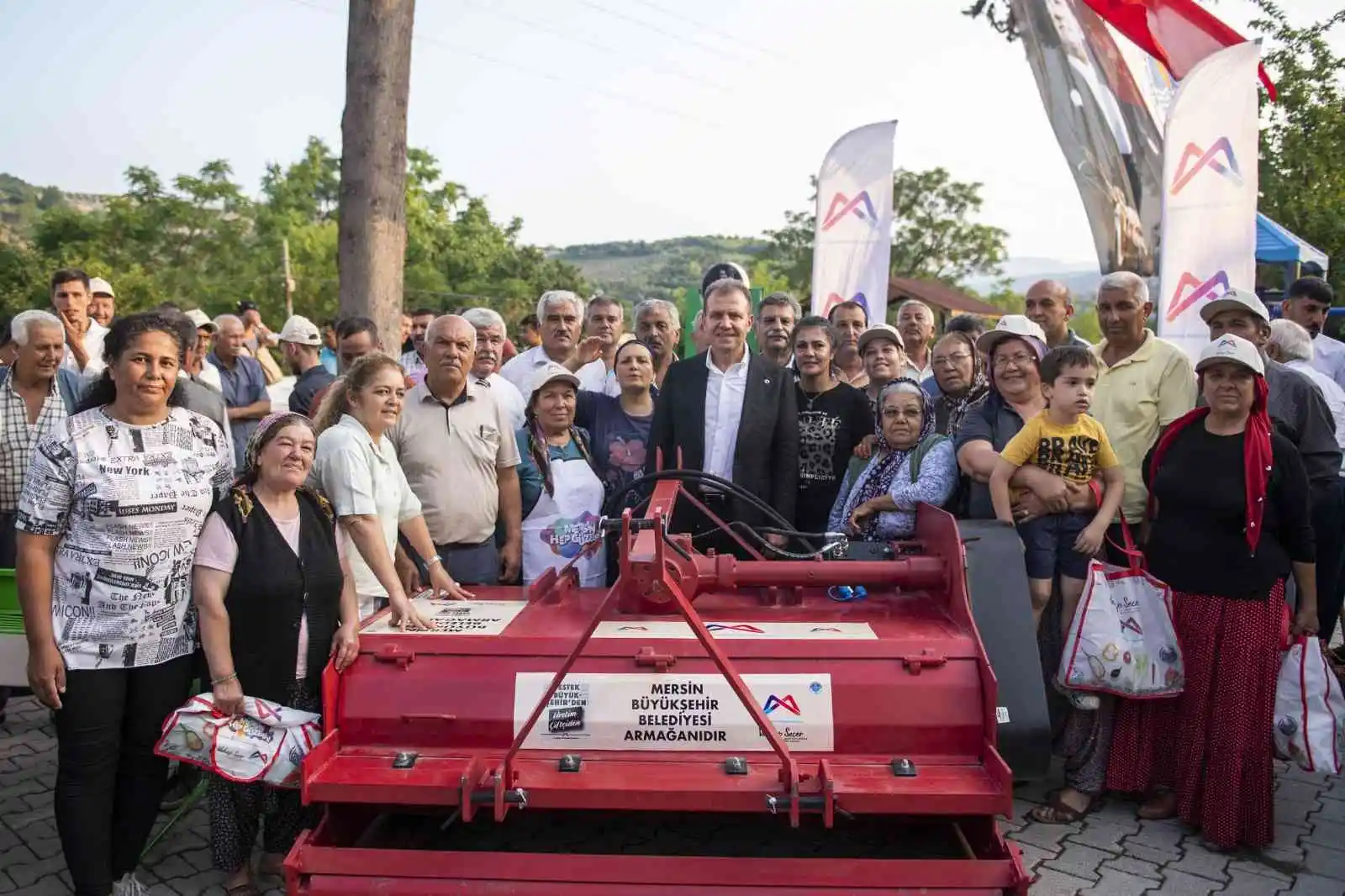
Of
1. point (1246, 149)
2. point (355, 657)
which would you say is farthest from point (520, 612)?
point (1246, 149)

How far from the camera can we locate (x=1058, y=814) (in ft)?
12.7

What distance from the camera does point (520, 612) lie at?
3316 millimetres

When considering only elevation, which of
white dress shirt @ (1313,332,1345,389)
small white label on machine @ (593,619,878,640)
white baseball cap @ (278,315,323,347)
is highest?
white dress shirt @ (1313,332,1345,389)

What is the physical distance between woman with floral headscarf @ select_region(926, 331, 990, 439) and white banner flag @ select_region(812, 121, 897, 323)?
4683mm

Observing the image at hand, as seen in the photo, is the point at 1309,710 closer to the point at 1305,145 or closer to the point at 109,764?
the point at 109,764

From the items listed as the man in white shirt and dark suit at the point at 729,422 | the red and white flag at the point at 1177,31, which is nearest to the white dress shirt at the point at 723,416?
the man in white shirt and dark suit at the point at 729,422

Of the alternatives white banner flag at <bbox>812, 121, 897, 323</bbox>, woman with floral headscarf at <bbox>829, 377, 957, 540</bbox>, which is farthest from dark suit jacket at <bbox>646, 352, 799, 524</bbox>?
white banner flag at <bbox>812, 121, 897, 323</bbox>

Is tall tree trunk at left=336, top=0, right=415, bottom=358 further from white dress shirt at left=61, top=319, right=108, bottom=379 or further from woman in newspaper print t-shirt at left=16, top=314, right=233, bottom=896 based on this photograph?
woman in newspaper print t-shirt at left=16, top=314, right=233, bottom=896

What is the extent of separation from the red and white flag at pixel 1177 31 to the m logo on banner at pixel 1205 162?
425 centimetres

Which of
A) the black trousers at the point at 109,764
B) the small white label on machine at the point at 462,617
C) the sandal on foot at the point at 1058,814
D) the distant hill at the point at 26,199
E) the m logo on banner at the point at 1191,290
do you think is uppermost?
the distant hill at the point at 26,199

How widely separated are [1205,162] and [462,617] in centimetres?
709

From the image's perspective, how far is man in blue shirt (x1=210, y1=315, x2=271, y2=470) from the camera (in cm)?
707

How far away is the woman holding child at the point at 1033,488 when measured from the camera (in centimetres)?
381

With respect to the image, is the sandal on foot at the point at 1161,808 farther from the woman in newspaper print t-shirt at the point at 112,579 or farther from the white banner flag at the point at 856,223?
the white banner flag at the point at 856,223
